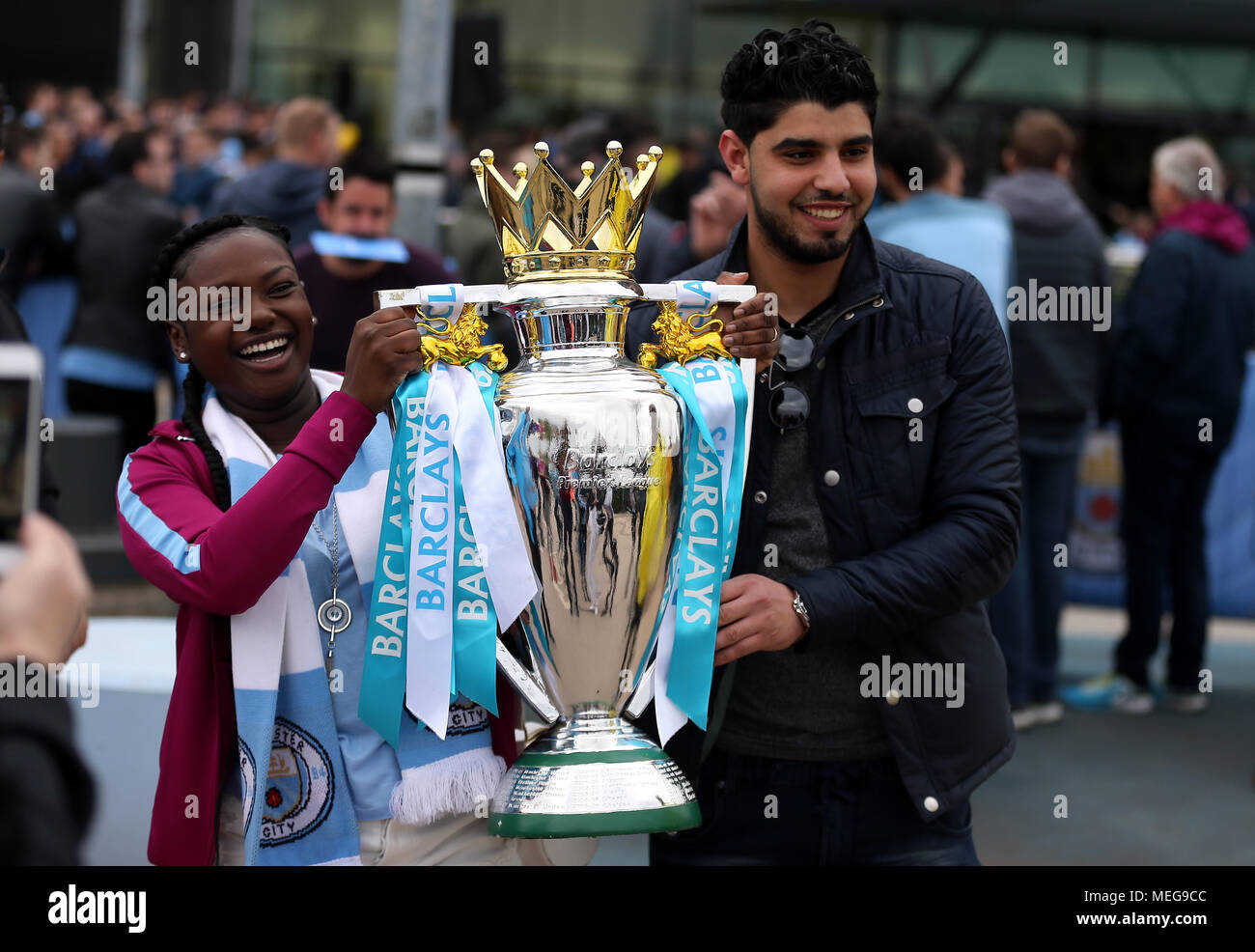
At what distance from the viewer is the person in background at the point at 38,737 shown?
3.66 ft

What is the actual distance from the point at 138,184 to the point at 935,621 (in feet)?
16.8

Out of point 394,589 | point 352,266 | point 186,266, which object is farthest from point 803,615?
point 352,266

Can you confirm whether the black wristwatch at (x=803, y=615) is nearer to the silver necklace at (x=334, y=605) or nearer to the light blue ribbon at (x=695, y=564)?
the light blue ribbon at (x=695, y=564)

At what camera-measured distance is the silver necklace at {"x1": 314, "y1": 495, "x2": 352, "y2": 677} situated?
6.81 feet

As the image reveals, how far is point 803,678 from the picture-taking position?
2.32 m

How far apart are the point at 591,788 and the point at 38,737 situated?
2.99 feet

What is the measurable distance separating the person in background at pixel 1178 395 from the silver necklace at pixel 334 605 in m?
4.52

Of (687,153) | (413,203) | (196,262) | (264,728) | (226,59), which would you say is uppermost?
(226,59)

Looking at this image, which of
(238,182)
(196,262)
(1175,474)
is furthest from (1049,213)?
(196,262)

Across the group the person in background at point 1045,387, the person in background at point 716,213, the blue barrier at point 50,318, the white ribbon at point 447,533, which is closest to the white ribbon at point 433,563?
the white ribbon at point 447,533

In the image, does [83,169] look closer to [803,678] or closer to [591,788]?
[803,678]

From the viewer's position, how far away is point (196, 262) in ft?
7.06

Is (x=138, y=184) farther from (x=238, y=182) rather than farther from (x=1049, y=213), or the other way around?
(x=1049, y=213)

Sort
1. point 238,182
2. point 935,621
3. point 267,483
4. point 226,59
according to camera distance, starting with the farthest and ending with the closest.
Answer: point 226,59
point 238,182
point 935,621
point 267,483
